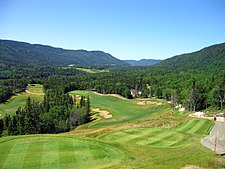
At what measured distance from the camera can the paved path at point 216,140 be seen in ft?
96.7

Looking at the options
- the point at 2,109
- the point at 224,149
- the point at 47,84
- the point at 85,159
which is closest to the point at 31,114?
the point at 85,159

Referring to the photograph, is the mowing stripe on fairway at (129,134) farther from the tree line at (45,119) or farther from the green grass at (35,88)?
the green grass at (35,88)

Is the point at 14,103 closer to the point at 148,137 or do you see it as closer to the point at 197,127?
the point at 197,127

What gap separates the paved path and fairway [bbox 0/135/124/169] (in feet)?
38.0

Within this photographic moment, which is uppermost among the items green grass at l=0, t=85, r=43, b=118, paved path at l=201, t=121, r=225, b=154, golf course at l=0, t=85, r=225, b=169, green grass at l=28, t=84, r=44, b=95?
golf course at l=0, t=85, r=225, b=169

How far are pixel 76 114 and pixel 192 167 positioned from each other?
64340 millimetres

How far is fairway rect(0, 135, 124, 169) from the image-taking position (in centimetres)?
2216

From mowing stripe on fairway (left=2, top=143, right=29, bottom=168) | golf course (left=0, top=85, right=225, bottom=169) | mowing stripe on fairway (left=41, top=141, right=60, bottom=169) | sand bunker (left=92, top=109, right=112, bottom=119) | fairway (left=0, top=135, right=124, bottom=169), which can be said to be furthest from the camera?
sand bunker (left=92, top=109, right=112, bottom=119)

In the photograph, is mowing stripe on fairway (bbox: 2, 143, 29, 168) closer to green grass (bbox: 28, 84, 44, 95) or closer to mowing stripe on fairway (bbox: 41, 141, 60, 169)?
mowing stripe on fairway (bbox: 41, 141, 60, 169)

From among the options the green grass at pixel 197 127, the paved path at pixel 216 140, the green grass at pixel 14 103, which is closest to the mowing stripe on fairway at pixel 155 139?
the paved path at pixel 216 140

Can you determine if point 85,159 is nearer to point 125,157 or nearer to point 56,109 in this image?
point 125,157

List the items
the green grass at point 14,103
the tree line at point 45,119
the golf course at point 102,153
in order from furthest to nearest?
the green grass at point 14,103
the tree line at point 45,119
the golf course at point 102,153

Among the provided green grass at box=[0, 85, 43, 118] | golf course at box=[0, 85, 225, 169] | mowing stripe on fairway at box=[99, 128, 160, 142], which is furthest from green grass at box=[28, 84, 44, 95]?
golf course at box=[0, 85, 225, 169]

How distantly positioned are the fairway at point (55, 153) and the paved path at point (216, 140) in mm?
11576
